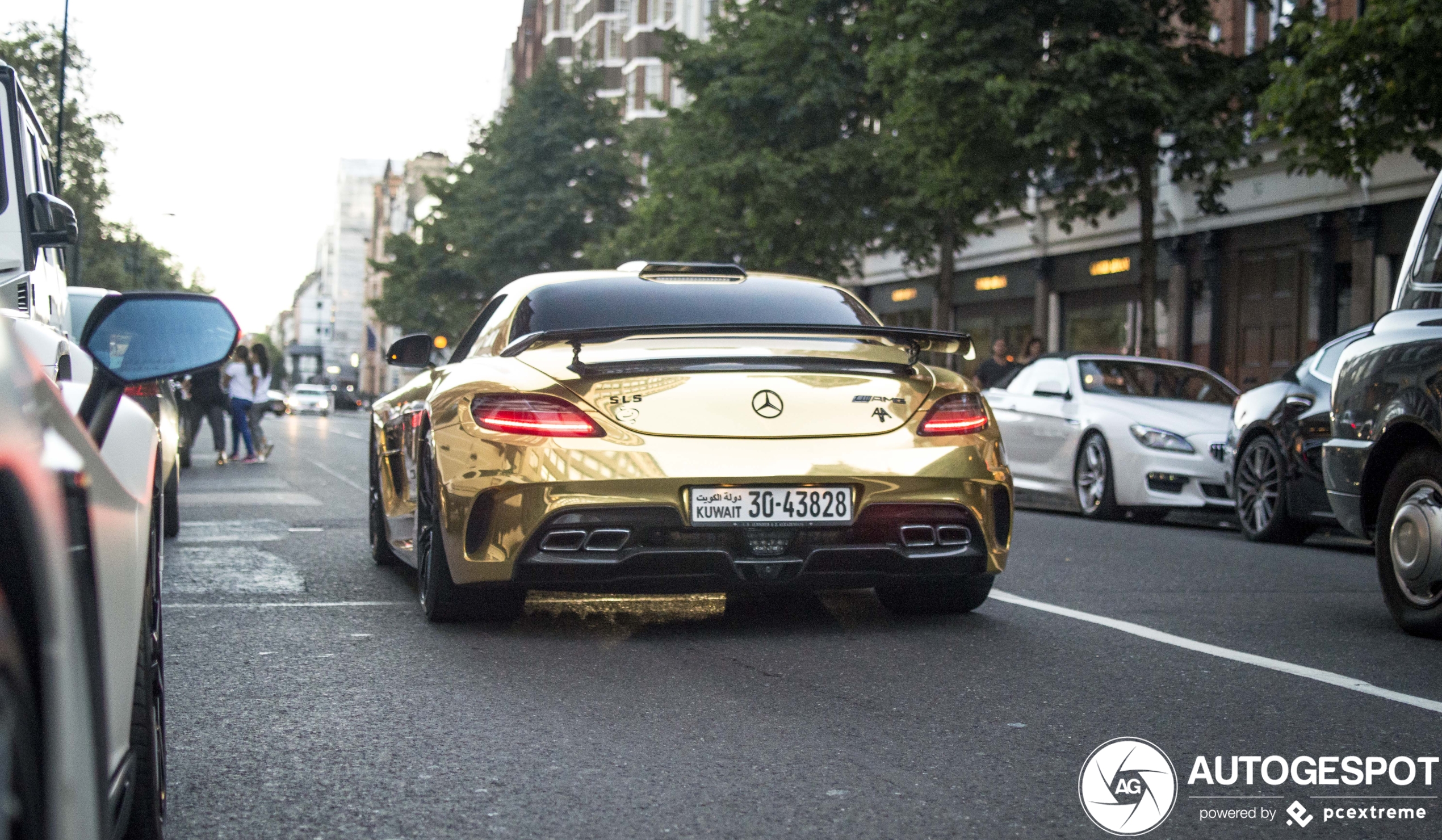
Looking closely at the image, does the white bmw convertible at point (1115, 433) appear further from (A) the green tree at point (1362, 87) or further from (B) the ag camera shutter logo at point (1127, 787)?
(B) the ag camera shutter logo at point (1127, 787)

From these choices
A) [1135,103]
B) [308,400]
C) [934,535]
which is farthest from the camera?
[308,400]

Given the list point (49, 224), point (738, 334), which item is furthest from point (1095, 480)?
point (49, 224)

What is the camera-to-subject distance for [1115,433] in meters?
14.9

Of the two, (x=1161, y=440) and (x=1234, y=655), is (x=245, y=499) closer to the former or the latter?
(x=1161, y=440)

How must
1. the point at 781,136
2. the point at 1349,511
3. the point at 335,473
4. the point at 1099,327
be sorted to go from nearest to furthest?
1. the point at 1349,511
2. the point at 335,473
3. the point at 781,136
4. the point at 1099,327

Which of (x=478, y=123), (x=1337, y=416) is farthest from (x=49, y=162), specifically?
(x=478, y=123)

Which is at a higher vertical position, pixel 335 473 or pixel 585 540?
pixel 585 540

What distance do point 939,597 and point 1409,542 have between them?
5.77 ft

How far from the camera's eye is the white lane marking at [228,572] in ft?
27.2

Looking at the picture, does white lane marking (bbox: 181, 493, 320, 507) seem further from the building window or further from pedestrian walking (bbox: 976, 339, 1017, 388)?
the building window

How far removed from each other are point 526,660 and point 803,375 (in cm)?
138

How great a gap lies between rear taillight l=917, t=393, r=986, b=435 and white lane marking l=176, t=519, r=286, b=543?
5629 millimetres

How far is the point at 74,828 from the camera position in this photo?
180cm

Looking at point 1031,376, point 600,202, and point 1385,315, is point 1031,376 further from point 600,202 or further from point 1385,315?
point 600,202
